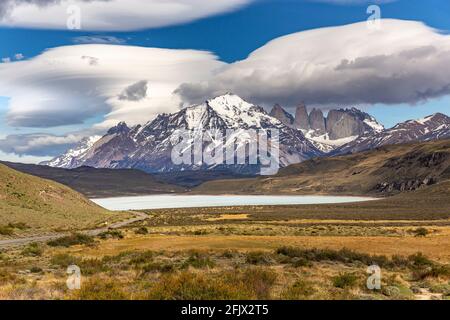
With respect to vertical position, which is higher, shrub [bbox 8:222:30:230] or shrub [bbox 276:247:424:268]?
shrub [bbox 276:247:424:268]

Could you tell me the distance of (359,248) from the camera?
47.9m

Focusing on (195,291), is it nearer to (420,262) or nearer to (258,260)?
(258,260)

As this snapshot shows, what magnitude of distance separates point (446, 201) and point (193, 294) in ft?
578

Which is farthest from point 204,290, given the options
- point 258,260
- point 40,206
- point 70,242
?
point 40,206

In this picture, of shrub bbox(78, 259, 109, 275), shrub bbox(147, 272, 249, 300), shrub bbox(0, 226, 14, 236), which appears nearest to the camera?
shrub bbox(147, 272, 249, 300)

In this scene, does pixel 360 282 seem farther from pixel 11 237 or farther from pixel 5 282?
A: pixel 11 237

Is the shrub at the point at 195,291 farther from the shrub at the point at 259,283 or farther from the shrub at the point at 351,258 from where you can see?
the shrub at the point at 351,258

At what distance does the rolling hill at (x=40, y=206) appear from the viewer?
313 ft

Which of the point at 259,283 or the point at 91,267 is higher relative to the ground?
the point at 259,283

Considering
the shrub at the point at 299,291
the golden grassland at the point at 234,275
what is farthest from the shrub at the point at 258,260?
the shrub at the point at 299,291

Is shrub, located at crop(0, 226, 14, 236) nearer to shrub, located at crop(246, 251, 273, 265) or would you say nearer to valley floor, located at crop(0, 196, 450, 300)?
valley floor, located at crop(0, 196, 450, 300)

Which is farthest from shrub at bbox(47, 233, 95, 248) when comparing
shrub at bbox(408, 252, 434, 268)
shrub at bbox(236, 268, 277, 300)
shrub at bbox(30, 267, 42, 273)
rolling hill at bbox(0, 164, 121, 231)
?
shrub at bbox(236, 268, 277, 300)

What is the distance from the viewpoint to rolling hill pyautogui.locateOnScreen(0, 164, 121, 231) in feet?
313

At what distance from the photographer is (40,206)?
4500 inches
